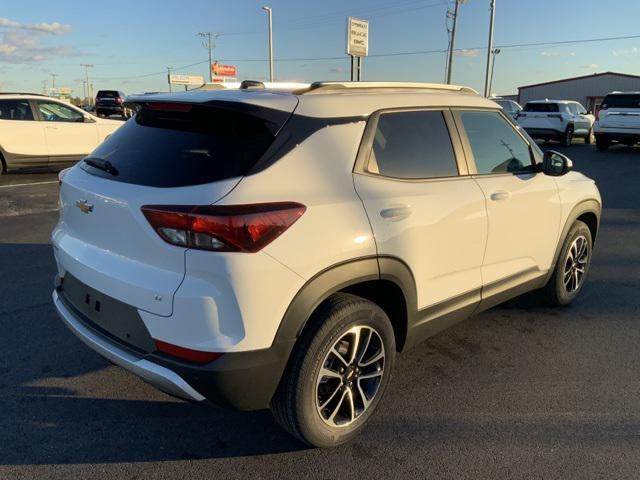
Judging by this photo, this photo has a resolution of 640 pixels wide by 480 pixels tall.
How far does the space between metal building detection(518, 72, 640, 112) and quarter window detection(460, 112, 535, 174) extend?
53251mm

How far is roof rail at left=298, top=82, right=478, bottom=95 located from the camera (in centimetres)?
285

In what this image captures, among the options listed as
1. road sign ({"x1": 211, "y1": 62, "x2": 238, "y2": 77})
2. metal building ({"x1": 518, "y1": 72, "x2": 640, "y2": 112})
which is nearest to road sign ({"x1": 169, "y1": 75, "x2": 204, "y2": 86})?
road sign ({"x1": 211, "y1": 62, "x2": 238, "y2": 77})

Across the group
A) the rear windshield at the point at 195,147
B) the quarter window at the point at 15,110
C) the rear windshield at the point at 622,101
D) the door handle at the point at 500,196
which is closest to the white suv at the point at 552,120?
the rear windshield at the point at 622,101

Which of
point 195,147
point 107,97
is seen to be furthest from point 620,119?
point 107,97

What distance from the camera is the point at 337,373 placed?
106 inches

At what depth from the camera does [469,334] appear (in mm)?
4141

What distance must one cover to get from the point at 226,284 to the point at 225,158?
59 cm

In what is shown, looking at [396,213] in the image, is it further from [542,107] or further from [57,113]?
[542,107]

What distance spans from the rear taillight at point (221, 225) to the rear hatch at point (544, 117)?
Answer: 20.8m

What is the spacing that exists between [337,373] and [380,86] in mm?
1613

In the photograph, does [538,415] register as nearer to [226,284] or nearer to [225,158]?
[226,284]

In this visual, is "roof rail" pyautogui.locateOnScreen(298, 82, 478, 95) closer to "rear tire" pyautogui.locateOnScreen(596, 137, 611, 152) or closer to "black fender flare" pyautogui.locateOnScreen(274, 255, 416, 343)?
"black fender flare" pyautogui.locateOnScreen(274, 255, 416, 343)

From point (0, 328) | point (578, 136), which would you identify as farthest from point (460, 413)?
point (578, 136)

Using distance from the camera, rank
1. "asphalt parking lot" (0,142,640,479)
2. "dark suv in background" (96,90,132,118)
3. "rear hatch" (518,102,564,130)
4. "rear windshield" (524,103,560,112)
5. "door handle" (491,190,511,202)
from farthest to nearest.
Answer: "dark suv in background" (96,90,132,118), "rear windshield" (524,103,560,112), "rear hatch" (518,102,564,130), "door handle" (491,190,511,202), "asphalt parking lot" (0,142,640,479)
